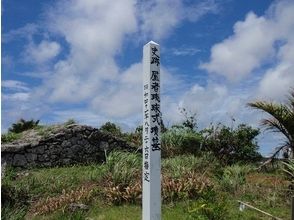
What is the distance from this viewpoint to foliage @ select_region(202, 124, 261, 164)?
66.4 ft

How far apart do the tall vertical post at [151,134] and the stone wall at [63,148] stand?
1089 cm

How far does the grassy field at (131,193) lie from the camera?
445 inches

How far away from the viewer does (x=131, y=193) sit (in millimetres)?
12594

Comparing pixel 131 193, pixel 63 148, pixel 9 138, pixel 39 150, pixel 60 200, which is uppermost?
pixel 9 138

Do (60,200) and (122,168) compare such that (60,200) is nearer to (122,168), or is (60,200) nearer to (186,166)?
(122,168)

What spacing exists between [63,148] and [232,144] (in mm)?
5879

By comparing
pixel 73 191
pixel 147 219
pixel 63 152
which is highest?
pixel 63 152

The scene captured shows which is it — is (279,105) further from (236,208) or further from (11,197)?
(11,197)

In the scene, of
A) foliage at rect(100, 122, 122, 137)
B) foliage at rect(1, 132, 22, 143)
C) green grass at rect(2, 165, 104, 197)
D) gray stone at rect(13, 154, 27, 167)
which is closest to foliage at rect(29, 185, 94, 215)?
green grass at rect(2, 165, 104, 197)

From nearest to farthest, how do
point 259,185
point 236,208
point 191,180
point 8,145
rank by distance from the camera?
point 236,208 → point 191,180 → point 259,185 → point 8,145

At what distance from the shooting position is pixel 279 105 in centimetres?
1450

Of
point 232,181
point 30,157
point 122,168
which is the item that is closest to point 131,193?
point 122,168

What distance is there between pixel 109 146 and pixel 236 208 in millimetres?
8910

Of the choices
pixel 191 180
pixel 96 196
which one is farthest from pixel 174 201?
pixel 96 196
